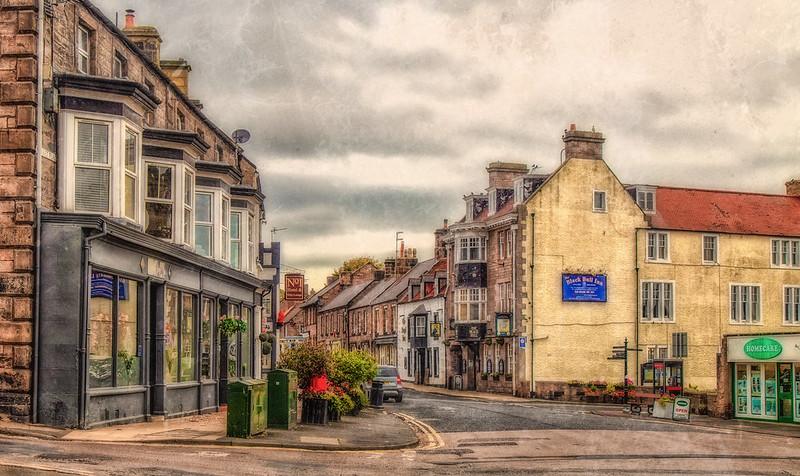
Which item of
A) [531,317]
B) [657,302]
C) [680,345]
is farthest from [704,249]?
[531,317]

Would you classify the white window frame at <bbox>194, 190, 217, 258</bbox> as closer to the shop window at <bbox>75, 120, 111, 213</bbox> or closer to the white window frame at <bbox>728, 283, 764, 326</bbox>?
the shop window at <bbox>75, 120, 111, 213</bbox>

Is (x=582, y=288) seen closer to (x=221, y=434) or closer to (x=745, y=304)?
(x=745, y=304)

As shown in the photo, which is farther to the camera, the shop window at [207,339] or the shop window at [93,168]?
the shop window at [207,339]

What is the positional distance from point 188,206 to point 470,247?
118 feet

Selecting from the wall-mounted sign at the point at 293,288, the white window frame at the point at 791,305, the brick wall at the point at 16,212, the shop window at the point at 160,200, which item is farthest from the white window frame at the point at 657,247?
the brick wall at the point at 16,212

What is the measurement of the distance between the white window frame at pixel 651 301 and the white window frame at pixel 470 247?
941 centimetres

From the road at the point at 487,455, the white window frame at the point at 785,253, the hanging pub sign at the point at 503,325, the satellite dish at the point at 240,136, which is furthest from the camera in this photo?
the white window frame at the point at 785,253

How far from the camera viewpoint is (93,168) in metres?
21.4

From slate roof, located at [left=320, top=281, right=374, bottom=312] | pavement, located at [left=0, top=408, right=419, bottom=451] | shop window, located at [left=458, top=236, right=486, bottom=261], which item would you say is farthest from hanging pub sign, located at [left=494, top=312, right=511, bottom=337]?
slate roof, located at [left=320, top=281, right=374, bottom=312]

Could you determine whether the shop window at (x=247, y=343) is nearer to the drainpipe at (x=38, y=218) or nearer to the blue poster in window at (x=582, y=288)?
the drainpipe at (x=38, y=218)

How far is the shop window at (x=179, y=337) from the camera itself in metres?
25.5

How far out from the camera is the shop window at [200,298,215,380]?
2903 centimetres

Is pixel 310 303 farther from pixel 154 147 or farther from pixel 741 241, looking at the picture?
pixel 154 147

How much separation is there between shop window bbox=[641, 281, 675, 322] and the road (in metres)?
28.2
